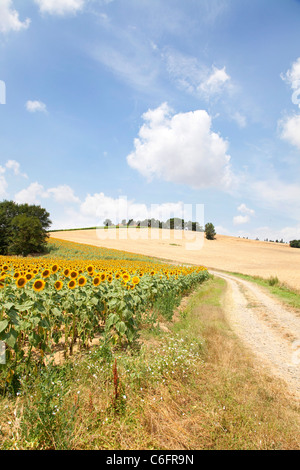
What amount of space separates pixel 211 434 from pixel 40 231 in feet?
149

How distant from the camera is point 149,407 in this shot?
3273 millimetres

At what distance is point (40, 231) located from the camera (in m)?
43.1

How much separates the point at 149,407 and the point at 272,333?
6.67 m

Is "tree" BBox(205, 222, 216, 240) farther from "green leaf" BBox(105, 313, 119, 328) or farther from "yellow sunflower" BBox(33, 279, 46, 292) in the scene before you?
"yellow sunflower" BBox(33, 279, 46, 292)

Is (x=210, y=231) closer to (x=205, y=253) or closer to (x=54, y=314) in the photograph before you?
(x=205, y=253)

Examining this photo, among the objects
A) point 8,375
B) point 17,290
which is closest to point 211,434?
point 8,375

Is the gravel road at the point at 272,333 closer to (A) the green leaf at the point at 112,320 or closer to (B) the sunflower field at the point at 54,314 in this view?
(B) the sunflower field at the point at 54,314

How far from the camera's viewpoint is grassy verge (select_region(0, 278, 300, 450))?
2781 millimetres

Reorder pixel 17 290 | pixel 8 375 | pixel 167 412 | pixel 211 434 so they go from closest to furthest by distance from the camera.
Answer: pixel 211 434
pixel 167 412
pixel 8 375
pixel 17 290

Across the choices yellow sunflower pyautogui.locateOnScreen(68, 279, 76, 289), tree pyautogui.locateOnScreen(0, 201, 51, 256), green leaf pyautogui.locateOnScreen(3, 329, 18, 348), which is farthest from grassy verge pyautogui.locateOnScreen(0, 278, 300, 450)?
tree pyautogui.locateOnScreen(0, 201, 51, 256)

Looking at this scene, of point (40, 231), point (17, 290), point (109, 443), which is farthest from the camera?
point (40, 231)

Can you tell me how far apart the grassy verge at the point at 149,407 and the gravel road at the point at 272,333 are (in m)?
1.01

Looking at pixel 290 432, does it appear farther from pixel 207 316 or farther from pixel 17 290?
pixel 207 316
